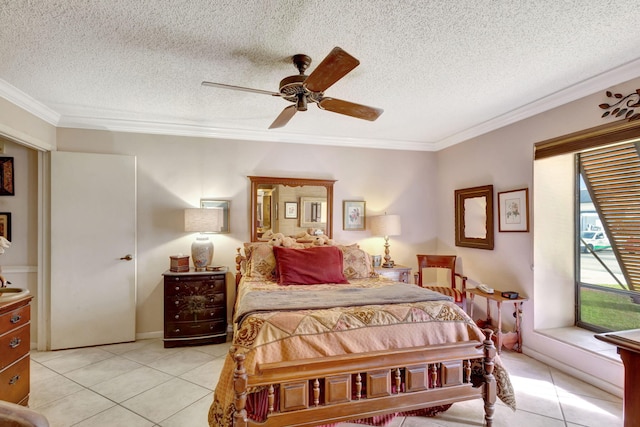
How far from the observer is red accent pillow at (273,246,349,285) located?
3.17 metres

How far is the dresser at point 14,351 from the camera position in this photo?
2.09 m

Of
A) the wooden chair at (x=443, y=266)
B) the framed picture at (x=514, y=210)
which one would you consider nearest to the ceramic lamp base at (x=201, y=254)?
the wooden chair at (x=443, y=266)

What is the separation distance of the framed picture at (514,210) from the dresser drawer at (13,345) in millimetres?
4496

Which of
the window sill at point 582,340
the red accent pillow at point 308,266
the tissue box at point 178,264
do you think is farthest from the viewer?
the tissue box at point 178,264

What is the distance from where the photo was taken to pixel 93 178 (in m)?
3.57

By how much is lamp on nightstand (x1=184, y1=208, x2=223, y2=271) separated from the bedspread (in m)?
1.74

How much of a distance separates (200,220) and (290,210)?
1.17m

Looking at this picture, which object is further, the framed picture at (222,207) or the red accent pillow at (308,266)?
the framed picture at (222,207)

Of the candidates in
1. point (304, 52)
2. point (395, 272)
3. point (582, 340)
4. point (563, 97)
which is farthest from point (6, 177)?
point (582, 340)

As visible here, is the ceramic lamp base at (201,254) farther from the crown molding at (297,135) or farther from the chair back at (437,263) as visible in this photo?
the chair back at (437,263)

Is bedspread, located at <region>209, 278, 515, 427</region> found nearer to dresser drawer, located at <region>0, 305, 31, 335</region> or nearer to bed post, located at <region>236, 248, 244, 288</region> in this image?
dresser drawer, located at <region>0, 305, 31, 335</region>

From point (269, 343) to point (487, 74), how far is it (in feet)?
8.64

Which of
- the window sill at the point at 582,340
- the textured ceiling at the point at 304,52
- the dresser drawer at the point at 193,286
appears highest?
the textured ceiling at the point at 304,52

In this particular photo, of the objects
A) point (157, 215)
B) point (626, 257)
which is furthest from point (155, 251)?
point (626, 257)
